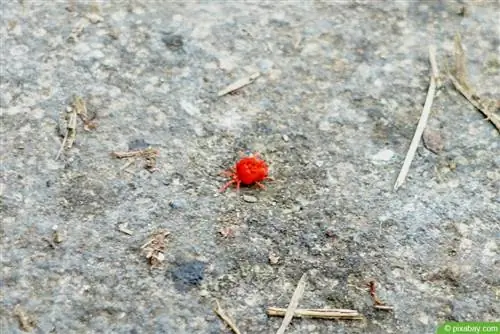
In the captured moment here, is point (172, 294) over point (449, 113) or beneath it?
beneath

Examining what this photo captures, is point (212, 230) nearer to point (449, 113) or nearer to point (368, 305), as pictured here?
point (368, 305)

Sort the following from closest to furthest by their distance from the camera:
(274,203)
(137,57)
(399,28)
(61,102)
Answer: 1. (274,203)
2. (61,102)
3. (137,57)
4. (399,28)

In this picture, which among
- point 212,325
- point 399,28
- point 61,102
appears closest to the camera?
point 212,325

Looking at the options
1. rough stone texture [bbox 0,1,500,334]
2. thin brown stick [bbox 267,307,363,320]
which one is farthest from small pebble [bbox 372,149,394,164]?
thin brown stick [bbox 267,307,363,320]

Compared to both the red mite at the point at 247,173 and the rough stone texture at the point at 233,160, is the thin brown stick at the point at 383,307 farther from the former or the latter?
the red mite at the point at 247,173

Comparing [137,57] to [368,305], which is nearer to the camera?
[368,305]

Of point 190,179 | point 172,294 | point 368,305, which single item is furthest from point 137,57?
point 368,305

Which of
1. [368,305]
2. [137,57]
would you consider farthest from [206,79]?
[368,305]
